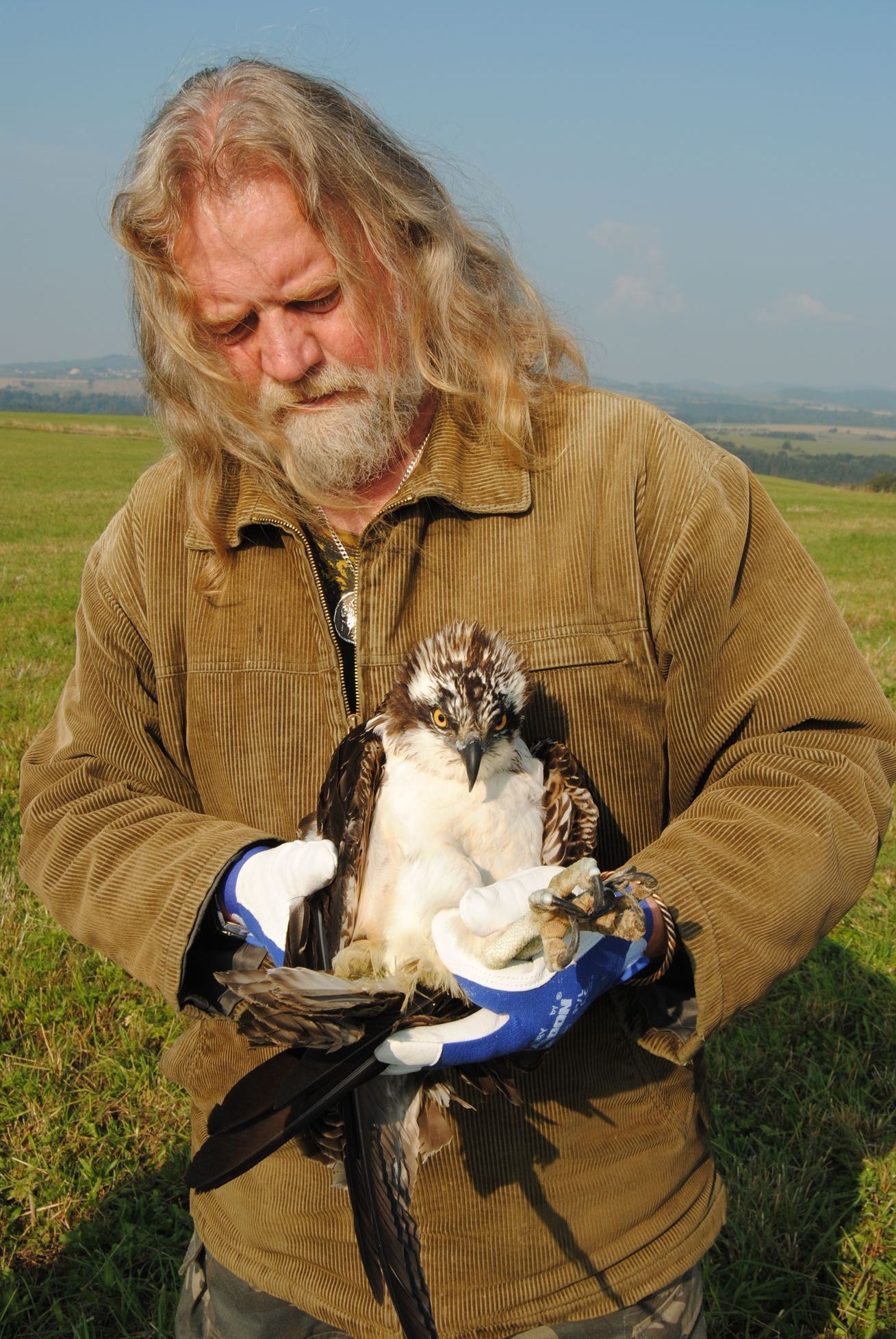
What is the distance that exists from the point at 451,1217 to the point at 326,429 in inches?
96.3

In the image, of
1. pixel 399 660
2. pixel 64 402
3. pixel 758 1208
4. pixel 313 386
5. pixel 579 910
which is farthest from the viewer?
pixel 64 402

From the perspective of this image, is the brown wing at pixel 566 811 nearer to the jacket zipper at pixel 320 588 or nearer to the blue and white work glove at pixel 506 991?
the blue and white work glove at pixel 506 991

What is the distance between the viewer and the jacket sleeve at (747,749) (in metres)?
2.69

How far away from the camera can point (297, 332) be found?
3.33 meters

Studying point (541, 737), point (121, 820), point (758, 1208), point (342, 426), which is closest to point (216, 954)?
point (121, 820)

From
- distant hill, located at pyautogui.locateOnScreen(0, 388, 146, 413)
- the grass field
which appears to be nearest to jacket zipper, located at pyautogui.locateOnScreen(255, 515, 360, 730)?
the grass field

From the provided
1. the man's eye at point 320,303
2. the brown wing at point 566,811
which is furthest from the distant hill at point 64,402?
the brown wing at point 566,811

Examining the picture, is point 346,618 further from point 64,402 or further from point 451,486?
point 64,402

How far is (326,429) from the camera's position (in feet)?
10.9

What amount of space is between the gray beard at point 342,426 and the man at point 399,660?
0.5 inches

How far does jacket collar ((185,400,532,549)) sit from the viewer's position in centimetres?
314

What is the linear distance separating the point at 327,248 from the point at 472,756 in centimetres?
167

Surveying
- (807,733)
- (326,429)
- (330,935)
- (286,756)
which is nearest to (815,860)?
(807,733)

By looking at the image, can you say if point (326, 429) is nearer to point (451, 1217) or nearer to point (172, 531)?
point (172, 531)
